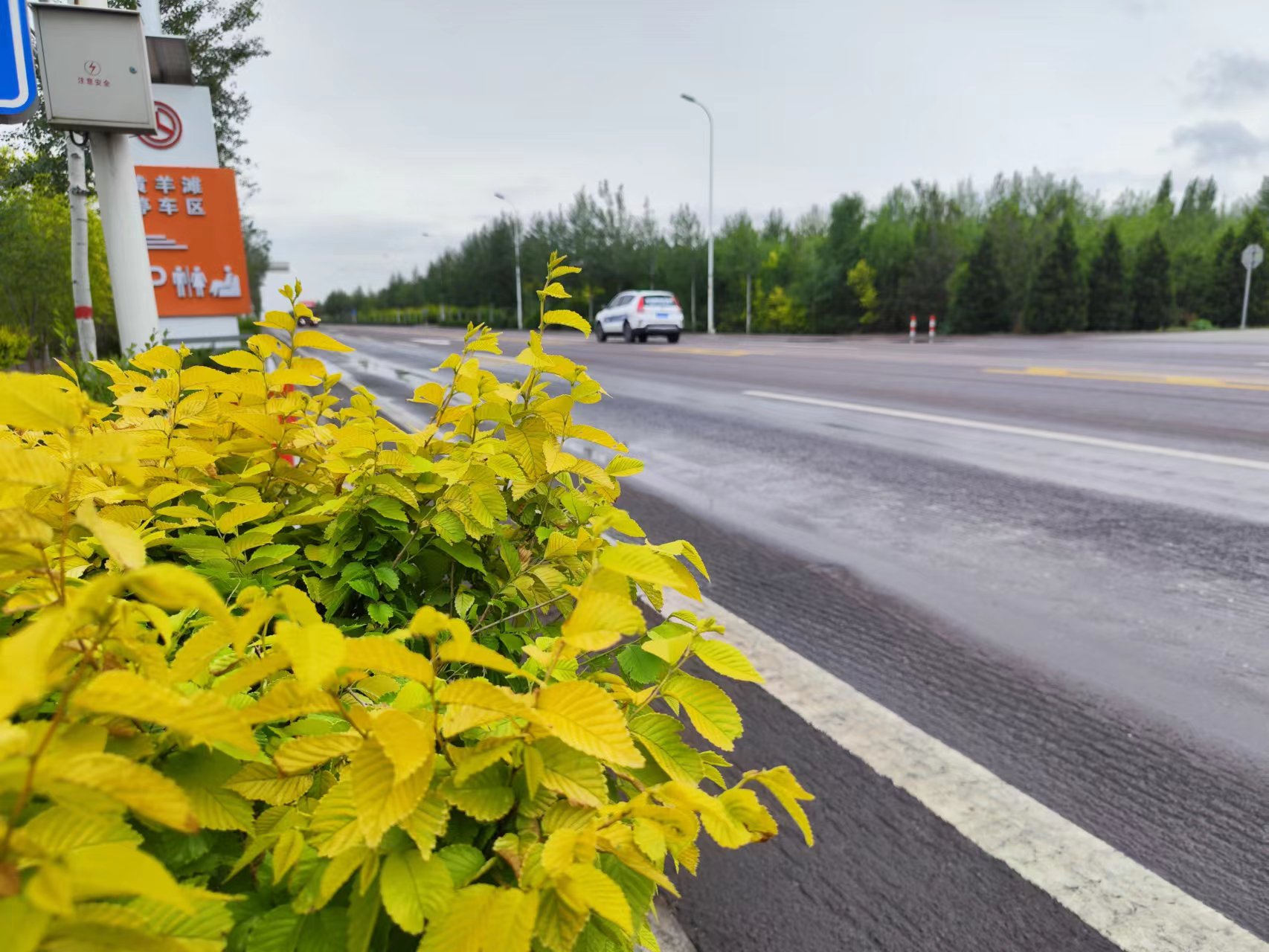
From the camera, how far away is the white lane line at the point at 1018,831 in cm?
163

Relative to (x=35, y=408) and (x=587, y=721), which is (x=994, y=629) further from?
(x=35, y=408)

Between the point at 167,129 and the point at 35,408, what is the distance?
10.5 metres

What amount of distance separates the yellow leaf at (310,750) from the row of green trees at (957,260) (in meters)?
21.0

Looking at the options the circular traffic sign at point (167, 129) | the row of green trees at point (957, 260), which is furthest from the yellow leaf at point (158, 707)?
the row of green trees at point (957, 260)

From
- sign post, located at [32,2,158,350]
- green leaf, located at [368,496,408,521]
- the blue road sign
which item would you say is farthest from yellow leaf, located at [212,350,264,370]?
the blue road sign

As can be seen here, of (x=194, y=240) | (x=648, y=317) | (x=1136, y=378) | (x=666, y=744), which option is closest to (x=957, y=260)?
(x=648, y=317)

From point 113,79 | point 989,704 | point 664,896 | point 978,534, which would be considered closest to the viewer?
point 664,896

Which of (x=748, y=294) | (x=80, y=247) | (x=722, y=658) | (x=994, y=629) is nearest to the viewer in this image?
(x=722, y=658)

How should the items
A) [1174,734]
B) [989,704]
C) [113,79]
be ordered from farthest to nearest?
[113,79] < [989,704] < [1174,734]

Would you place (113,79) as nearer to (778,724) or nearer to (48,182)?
(778,724)

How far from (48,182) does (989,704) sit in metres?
14.4

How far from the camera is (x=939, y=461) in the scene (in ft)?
20.5

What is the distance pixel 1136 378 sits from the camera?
1114 cm

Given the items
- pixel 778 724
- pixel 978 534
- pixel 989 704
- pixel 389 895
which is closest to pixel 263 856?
pixel 389 895
